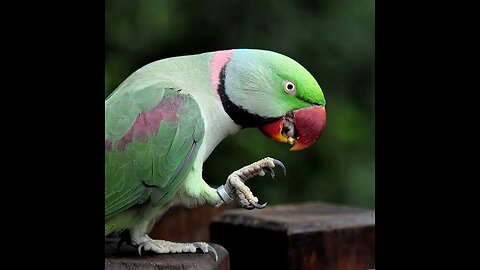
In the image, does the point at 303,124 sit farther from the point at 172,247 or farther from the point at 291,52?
the point at 291,52

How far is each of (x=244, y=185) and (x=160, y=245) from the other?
7.8 inches

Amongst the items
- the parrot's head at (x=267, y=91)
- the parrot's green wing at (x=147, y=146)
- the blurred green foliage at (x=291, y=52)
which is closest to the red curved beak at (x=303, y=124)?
the parrot's head at (x=267, y=91)

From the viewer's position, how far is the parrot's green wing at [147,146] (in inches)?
51.9

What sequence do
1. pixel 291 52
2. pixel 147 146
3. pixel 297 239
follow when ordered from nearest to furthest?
pixel 147 146
pixel 297 239
pixel 291 52

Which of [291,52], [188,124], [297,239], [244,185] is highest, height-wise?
[291,52]

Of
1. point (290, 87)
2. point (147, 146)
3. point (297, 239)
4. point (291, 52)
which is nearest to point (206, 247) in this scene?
point (147, 146)

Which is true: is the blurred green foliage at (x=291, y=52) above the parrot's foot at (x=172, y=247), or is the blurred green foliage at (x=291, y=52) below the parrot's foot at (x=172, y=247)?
above

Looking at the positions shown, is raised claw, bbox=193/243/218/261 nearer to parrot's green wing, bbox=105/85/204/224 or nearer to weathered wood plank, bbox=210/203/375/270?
parrot's green wing, bbox=105/85/204/224

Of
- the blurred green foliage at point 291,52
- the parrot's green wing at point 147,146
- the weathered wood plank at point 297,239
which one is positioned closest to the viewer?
the parrot's green wing at point 147,146

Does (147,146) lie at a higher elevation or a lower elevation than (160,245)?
higher

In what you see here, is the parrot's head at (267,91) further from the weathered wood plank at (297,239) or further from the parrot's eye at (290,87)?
the weathered wood plank at (297,239)

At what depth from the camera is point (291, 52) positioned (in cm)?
352

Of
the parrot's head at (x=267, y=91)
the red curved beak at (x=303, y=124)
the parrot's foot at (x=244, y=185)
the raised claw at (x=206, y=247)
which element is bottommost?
the raised claw at (x=206, y=247)
